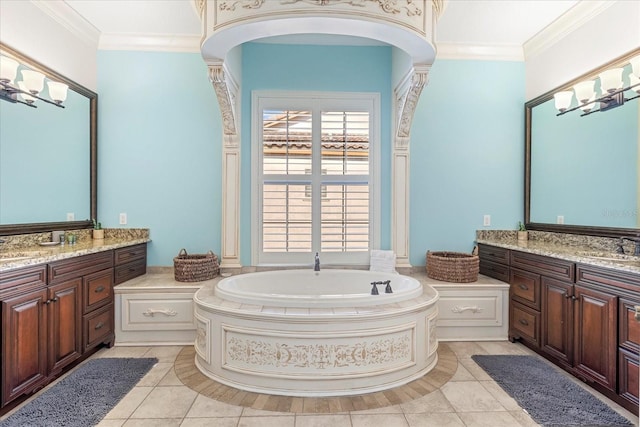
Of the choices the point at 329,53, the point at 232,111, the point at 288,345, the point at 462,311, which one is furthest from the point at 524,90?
the point at 288,345

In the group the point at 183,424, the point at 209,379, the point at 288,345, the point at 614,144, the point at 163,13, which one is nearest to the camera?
the point at 183,424

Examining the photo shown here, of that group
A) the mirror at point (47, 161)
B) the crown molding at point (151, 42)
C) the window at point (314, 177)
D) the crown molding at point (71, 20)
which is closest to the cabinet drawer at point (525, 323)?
the window at point (314, 177)

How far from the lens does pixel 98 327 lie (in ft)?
8.92

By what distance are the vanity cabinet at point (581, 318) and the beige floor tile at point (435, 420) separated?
102 centimetres

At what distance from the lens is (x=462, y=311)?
303cm

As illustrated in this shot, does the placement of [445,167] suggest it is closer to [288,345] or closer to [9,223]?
[288,345]

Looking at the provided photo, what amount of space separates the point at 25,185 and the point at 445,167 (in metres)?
3.66

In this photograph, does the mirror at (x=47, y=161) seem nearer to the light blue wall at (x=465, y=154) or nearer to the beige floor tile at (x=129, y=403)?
the beige floor tile at (x=129, y=403)

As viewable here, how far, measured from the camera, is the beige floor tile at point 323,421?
188 centimetres

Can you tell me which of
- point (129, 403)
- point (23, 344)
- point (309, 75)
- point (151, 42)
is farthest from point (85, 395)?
point (309, 75)

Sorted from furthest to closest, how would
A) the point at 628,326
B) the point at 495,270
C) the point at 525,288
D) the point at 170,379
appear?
the point at 495,270
the point at 525,288
the point at 170,379
the point at 628,326

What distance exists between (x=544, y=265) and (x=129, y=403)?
305 cm

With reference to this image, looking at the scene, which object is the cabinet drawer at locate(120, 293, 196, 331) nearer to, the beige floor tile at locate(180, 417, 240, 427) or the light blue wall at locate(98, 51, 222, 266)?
the light blue wall at locate(98, 51, 222, 266)

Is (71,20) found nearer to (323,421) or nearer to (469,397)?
(323,421)
